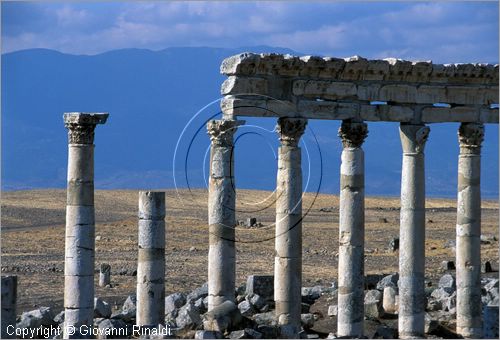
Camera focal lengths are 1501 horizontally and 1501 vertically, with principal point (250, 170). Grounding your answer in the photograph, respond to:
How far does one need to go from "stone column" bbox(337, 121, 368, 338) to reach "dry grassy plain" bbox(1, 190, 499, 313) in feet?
13.0

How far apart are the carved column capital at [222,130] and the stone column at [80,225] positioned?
301cm

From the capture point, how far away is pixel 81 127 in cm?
3972

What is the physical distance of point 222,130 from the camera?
39.5 meters

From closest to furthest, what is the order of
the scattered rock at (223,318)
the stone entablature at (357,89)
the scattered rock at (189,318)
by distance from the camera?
the scattered rock at (223,318)
the scattered rock at (189,318)
the stone entablature at (357,89)

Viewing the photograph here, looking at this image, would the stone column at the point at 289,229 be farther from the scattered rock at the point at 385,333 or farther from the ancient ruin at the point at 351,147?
the scattered rock at the point at 385,333

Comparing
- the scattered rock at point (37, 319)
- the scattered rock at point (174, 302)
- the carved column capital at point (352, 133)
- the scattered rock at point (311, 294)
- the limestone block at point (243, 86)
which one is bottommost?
the scattered rock at point (37, 319)

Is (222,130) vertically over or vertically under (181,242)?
over

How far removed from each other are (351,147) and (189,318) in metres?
6.81

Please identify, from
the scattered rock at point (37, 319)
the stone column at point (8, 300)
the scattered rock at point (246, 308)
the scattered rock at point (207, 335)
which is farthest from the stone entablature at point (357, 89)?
the scattered rock at point (37, 319)

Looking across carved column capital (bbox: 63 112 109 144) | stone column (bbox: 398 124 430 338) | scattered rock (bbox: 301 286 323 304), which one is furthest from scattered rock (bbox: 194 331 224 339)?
scattered rock (bbox: 301 286 323 304)

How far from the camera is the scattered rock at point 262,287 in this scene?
47.9 m

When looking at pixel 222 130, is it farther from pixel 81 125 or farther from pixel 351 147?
pixel 351 147

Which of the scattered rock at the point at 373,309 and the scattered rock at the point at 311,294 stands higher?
the scattered rock at the point at 311,294

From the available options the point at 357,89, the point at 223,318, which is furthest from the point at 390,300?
the point at 223,318
